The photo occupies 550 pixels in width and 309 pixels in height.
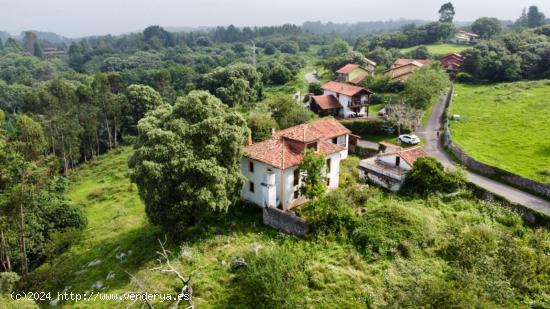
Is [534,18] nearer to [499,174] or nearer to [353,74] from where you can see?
[353,74]

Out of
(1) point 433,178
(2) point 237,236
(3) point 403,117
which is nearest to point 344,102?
(3) point 403,117

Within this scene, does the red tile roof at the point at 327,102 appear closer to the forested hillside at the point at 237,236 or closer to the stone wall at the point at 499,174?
the forested hillside at the point at 237,236

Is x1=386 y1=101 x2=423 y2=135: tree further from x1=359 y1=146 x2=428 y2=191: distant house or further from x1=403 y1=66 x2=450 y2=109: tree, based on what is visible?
x1=359 y1=146 x2=428 y2=191: distant house

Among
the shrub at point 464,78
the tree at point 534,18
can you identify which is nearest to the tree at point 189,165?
the shrub at point 464,78

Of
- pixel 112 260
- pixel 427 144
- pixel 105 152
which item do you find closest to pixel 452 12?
pixel 427 144

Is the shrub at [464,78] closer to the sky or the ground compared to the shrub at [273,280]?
closer to the sky

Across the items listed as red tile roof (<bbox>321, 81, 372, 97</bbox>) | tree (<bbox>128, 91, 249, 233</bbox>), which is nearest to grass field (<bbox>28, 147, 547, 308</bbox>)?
tree (<bbox>128, 91, 249, 233</bbox>)
